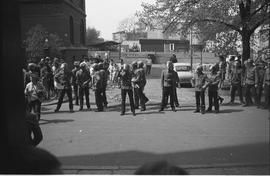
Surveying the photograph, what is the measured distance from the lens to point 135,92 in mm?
9039

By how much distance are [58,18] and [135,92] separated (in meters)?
6.32

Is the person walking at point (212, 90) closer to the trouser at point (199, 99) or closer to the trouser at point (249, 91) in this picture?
the trouser at point (199, 99)

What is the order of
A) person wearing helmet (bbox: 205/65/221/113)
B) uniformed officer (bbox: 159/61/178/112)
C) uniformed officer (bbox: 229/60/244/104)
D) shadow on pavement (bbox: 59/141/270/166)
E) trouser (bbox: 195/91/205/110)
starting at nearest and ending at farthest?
shadow on pavement (bbox: 59/141/270/166)
person wearing helmet (bbox: 205/65/221/113)
trouser (bbox: 195/91/205/110)
uniformed officer (bbox: 159/61/178/112)
uniformed officer (bbox: 229/60/244/104)

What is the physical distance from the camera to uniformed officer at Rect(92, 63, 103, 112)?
8.62 metres

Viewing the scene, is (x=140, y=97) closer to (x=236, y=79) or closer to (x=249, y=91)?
(x=236, y=79)

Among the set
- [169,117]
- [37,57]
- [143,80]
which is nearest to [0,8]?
[37,57]

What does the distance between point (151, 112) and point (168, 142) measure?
320cm

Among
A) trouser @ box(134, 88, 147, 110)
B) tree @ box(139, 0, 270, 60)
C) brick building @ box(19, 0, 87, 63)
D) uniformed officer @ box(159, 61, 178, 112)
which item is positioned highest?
tree @ box(139, 0, 270, 60)

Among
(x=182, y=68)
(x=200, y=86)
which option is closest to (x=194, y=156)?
(x=200, y=86)

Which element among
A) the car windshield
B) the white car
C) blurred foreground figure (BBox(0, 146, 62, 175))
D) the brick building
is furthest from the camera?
the car windshield

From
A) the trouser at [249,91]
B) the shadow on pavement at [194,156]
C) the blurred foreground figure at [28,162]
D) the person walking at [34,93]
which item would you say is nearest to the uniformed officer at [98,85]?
the person walking at [34,93]

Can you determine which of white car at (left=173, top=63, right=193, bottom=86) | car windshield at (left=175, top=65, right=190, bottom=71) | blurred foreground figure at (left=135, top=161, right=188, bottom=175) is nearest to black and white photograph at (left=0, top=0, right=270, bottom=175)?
blurred foreground figure at (left=135, top=161, right=188, bottom=175)

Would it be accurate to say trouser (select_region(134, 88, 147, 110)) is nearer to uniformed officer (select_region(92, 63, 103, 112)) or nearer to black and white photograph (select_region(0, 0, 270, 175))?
black and white photograph (select_region(0, 0, 270, 175))

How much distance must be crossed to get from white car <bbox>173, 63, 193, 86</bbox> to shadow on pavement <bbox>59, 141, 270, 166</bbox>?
391 inches
